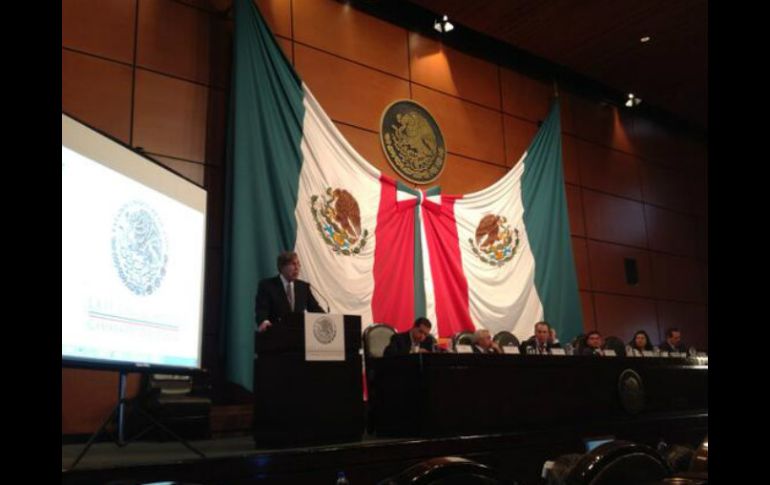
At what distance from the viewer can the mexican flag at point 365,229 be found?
5.36m

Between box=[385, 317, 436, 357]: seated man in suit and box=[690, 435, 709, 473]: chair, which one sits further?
box=[385, 317, 436, 357]: seated man in suit

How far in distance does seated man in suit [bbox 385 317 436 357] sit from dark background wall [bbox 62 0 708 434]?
56.5 inches

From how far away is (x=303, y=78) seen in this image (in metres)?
6.29

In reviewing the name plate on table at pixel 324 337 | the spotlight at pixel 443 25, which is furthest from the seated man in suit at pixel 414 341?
the spotlight at pixel 443 25

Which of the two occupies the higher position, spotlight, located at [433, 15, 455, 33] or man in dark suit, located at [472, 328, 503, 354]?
spotlight, located at [433, 15, 455, 33]

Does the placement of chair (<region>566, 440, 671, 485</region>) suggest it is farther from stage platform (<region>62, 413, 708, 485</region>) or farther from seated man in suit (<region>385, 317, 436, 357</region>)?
seated man in suit (<region>385, 317, 436, 357</region>)

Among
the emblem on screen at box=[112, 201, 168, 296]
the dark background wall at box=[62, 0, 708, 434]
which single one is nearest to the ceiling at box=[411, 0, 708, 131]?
the dark background wall at box=[62, 0, 708, 434]

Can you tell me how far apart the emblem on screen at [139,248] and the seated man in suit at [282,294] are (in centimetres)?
143

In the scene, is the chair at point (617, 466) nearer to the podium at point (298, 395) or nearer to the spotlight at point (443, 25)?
the podium at point (298, 395)

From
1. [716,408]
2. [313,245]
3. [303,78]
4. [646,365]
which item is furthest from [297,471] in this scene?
[303,78]

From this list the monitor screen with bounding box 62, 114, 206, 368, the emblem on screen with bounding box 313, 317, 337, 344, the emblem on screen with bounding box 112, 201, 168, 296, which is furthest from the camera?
the emblem on screen with bounding box 313, 317, 337, 344

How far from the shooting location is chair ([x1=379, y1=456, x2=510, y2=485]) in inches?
34.4

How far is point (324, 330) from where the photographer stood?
3.17 m
